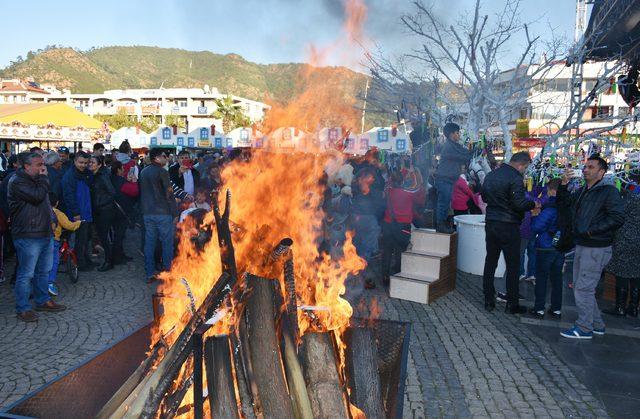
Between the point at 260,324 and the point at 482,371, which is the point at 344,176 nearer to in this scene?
the point at 482,371

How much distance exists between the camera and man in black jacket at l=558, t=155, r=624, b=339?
5.30 meters

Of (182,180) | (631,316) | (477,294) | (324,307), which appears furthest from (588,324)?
(182,180)

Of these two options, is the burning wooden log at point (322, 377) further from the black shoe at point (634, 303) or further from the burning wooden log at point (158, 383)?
the black shoe at point (634, 303)

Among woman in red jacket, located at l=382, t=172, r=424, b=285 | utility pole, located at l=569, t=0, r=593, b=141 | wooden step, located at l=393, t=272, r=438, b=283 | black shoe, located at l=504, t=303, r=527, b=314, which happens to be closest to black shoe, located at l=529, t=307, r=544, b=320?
black shoe, located at l=504, t=303, r=527, b=314

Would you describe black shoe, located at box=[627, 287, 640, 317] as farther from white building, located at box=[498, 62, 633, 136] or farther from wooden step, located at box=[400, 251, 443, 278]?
white building, located at box=[498, 62, 633, 136]

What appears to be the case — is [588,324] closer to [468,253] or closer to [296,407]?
[468,253]

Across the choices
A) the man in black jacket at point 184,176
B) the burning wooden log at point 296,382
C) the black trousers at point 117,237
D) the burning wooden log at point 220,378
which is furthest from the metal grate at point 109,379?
the man in black jacket at point 184,176

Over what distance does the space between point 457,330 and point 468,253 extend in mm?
3131

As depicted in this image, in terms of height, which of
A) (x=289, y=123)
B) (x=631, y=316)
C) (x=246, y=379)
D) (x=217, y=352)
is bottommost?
(x=631, y=316)

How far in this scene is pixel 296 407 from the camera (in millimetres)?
2613

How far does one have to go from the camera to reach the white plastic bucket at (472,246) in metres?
8.54

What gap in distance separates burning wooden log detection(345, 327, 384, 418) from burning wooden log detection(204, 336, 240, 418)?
3.01 feet

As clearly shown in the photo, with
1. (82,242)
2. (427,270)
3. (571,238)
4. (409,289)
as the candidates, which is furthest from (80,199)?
(571,238)

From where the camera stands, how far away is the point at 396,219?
783 cm
